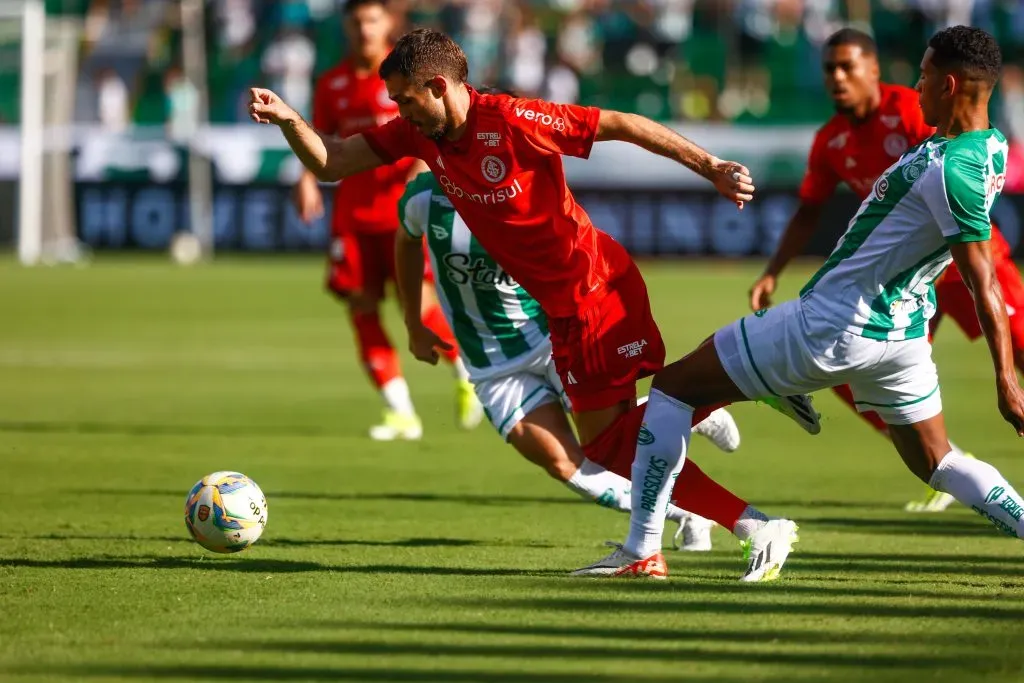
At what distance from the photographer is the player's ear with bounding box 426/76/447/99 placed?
6.15m

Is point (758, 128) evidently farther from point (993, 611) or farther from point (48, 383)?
point (993, 611)

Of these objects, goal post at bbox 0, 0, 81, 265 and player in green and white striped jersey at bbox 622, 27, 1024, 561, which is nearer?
player in green and white striped jersey at bbox 622, 27, 1024, 561

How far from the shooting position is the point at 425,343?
7.54 meters

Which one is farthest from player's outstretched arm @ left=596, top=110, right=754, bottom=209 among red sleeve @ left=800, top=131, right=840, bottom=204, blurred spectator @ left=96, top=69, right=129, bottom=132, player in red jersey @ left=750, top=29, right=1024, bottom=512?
blurred spectator @ left=96, top=69, right=129, bottom=132

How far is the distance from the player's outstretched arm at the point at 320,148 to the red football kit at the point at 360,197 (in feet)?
16.5

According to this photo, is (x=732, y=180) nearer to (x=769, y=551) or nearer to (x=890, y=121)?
(x=769, y=551)

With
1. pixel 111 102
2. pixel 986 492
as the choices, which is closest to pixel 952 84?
pixel 986 492

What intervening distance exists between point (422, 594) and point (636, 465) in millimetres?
920

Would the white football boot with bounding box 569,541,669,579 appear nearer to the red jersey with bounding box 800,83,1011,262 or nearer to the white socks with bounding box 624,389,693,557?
the white socks with bounding box 624,389,693,557

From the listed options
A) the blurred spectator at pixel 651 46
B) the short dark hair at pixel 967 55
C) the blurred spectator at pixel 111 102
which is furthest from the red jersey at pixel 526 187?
the blurred spectator at pixel 111 102

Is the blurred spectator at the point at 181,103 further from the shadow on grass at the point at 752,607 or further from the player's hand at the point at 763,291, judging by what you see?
the shadow on grass at the point at 752,607

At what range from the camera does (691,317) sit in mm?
19359

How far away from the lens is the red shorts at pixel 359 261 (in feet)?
38.9

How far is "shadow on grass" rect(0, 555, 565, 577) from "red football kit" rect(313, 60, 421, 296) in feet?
17.5
